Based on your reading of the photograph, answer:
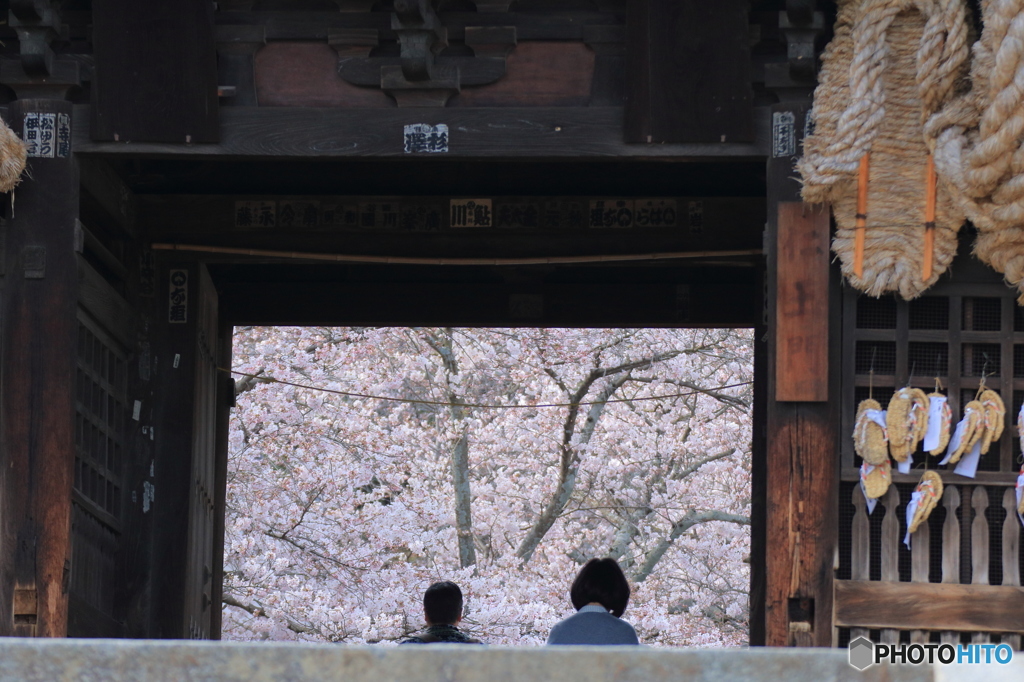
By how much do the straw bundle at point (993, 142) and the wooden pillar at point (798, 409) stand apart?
0.58 m

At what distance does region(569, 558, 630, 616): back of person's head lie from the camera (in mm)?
5383

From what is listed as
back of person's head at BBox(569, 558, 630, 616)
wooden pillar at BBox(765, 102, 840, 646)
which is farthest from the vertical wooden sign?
back of person's head at BBox(569, 558, 630, 616)

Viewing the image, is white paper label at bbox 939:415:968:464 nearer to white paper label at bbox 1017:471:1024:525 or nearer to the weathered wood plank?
white paper label at bbox 1017:471:1024:525

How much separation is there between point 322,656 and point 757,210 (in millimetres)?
5162

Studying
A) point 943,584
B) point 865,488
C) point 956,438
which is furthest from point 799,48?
point 943,584

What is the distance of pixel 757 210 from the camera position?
7.60m

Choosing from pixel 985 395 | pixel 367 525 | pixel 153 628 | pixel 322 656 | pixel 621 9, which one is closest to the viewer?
pixel 322 656

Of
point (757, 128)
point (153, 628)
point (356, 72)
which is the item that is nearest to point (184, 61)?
point (356, 72)

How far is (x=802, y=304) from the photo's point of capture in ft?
18.8

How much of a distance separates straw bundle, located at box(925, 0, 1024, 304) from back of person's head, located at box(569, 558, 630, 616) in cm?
207

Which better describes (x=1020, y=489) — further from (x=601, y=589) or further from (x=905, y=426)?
(x=601, y=589)

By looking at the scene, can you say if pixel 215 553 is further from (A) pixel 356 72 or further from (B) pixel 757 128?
(B) pixel 757 128

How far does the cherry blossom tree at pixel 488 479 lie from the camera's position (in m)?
15.3

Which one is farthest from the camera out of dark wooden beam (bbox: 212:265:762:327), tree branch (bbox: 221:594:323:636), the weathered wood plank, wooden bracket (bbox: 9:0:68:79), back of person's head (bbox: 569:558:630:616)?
tree branch (bbox: 221:594:323:636)
